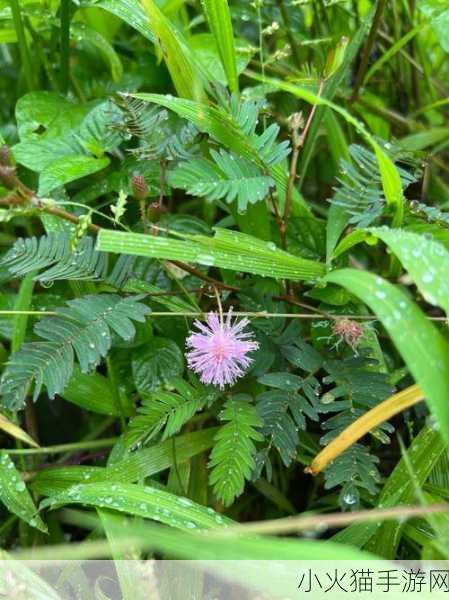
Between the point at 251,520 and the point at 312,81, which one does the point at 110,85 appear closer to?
the point at 312,81

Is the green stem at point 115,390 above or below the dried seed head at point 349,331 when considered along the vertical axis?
below

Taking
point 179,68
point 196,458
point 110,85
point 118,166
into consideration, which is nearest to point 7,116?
point 110,85

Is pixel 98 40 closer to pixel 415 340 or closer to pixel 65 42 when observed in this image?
pixel 65 42

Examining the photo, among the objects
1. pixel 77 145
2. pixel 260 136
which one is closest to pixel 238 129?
pixel 260 136

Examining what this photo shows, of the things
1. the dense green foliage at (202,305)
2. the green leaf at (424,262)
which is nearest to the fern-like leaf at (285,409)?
the dense green foliage at (202,305)

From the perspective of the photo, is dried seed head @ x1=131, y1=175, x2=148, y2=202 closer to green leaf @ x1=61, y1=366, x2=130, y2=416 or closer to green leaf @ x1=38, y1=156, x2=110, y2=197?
green leaf @ x1=38, y1=156, x2=110, y2=197

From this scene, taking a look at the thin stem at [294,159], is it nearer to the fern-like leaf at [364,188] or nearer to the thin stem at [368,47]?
the fern-like leaf at [364,188]

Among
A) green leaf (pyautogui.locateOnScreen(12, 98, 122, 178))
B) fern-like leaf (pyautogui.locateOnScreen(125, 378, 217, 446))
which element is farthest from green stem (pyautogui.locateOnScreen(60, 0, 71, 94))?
fern-like leaf (pyautogui.locateOnScreen(125, 378, 217, 446))

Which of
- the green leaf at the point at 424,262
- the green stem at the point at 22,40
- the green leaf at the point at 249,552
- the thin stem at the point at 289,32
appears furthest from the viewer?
the thin stem at the point at 289,32
